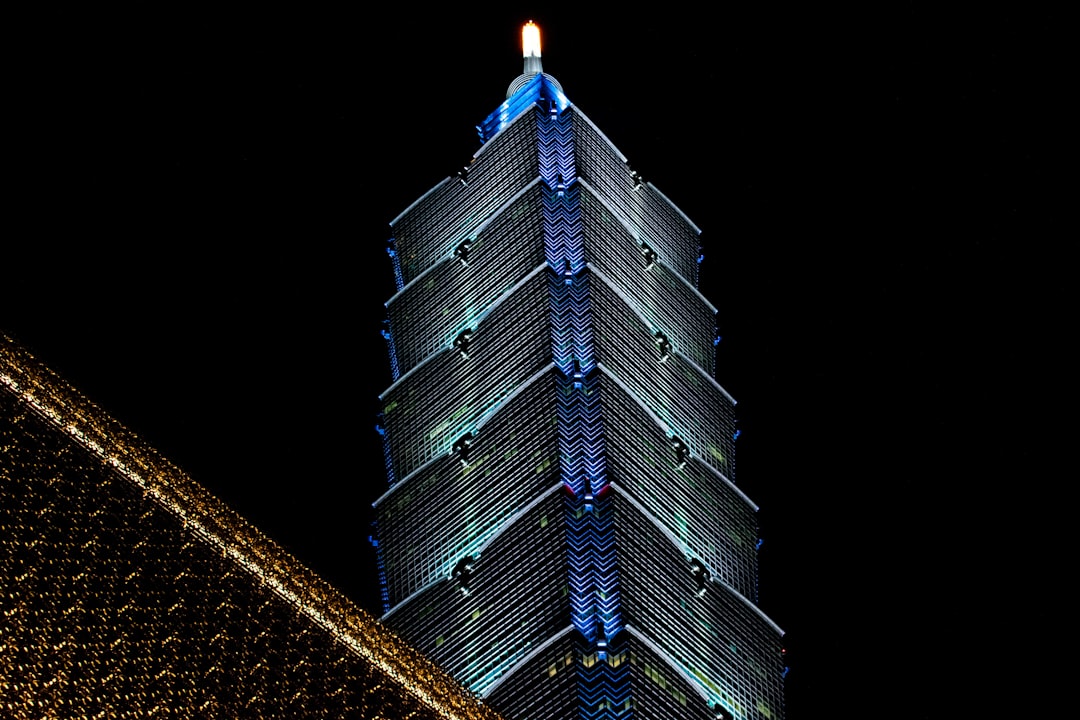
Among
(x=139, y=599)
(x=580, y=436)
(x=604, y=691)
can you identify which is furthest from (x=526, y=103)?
(x=139, y=599)

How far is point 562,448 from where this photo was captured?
9844 cm

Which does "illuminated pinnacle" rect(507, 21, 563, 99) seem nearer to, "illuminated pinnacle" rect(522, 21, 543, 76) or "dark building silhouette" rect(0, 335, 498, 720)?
"illuminated pinnacle" rect(522, 21, 543, 76)

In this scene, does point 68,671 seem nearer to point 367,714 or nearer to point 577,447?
point 367,714

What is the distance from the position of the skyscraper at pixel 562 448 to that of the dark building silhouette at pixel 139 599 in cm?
6026

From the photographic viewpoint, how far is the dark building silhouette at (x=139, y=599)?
2059cm

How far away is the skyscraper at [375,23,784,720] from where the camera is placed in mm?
91562

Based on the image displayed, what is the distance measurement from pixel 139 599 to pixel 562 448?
76.4 meters

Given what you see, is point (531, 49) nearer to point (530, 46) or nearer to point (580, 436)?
point (530, 46)

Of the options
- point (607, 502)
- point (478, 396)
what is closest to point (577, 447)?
point (607, 502)

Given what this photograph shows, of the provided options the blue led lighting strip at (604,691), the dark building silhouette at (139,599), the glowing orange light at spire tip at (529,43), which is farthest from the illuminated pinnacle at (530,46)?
the dark building silhouette at (139,599)

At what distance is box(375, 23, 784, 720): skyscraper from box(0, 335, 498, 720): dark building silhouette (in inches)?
2373

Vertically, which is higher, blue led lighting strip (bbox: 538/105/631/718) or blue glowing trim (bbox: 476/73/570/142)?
blue glowing trim (bbox: 476/73/570/142)

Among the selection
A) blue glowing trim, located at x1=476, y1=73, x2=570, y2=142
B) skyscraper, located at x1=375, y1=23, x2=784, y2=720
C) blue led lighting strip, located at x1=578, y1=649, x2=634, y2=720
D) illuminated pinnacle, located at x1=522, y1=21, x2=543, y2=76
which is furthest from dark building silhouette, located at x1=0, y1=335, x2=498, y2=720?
illuminated pinnacle, located at x1=522, y1=21, x2=543, y2=76

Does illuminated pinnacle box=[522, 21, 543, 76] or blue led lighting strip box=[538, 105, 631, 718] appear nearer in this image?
blue led lighting strip box=[538, 105, 631, 718]
